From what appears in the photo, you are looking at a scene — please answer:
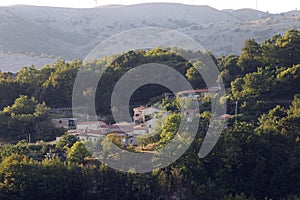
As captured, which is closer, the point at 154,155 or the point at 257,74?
the point at 154,155

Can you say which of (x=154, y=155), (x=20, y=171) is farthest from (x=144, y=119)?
(x=20, y=171)

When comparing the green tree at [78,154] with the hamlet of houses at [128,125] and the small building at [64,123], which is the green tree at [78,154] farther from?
the small building at [64,123]

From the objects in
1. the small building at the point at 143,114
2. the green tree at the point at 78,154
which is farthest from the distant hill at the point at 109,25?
the green tree at the point at 78,154

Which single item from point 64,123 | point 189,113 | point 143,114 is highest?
point 189,113

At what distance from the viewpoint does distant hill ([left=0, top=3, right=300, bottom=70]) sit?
55156mm

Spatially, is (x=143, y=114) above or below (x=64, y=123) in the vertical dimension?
above

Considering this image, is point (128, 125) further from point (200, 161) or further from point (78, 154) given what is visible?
point (200, 161)

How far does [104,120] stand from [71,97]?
7.12 ft

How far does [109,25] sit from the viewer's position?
73750 millimetres

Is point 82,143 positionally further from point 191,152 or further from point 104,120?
point 104,120

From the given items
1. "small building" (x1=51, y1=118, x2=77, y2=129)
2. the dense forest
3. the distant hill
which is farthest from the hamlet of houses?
the distant hill

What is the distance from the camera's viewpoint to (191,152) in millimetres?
13086

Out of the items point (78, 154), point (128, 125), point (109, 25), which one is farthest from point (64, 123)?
point (109, 25)

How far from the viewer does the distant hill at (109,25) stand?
5516 centimetres
